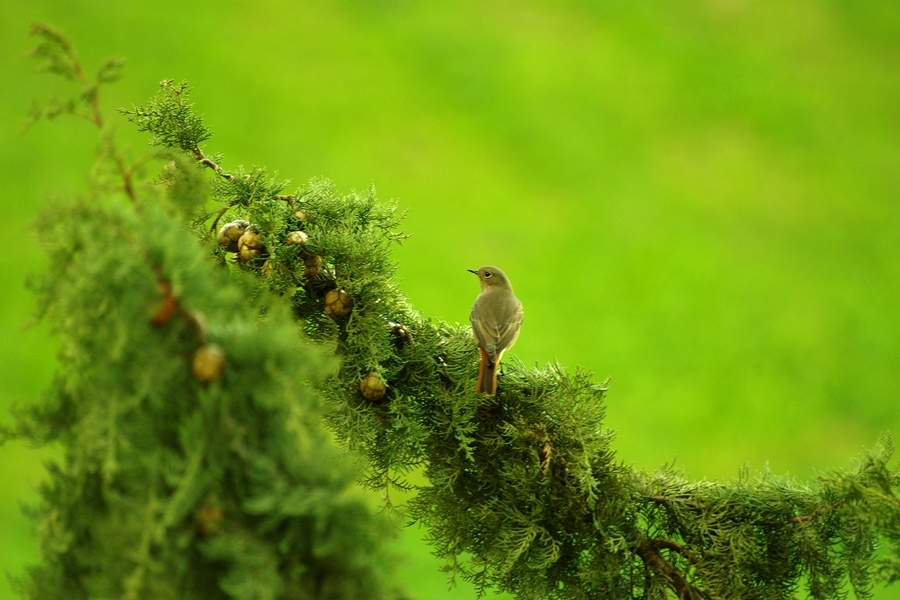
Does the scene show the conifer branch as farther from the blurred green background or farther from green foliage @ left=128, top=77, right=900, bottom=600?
the blurred green background

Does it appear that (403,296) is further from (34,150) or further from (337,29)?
(337,29)

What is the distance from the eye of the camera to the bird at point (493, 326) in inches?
46.4

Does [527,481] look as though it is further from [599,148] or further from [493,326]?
[599,148]

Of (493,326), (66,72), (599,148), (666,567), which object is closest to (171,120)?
(66,72)

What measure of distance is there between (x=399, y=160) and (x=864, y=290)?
215cm

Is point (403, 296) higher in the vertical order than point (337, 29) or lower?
Result: lower

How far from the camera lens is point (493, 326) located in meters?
1.46

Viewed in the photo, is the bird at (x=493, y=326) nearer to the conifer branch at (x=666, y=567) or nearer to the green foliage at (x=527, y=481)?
the green foliage at (x=527, y=481)

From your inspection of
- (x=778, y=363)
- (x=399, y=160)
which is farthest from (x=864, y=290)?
(x=399, y=160)

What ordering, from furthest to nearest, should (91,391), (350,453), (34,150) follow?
(34,150)
(350,453)
(91,391)

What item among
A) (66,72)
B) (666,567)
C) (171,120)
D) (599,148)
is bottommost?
(666,567)

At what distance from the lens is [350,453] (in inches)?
42.4

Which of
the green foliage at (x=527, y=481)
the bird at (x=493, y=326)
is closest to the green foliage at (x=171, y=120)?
the green foliage at (x=527, y=481)

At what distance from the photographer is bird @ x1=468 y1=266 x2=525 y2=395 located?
1.18 m
